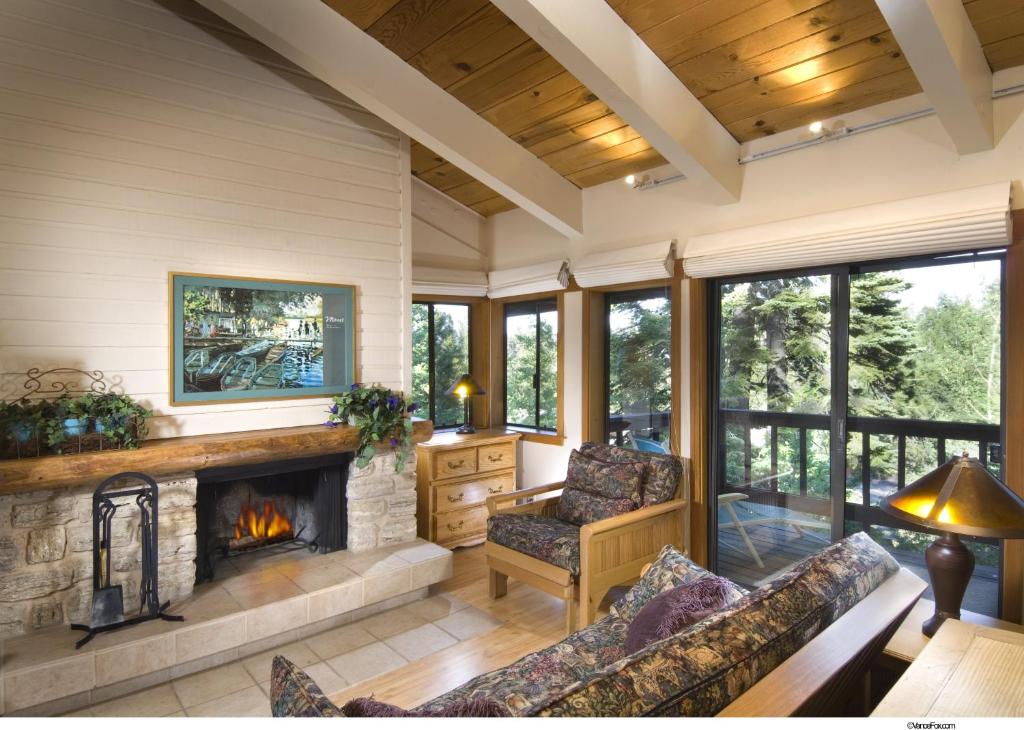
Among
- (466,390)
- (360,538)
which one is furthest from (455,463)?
(360,538)

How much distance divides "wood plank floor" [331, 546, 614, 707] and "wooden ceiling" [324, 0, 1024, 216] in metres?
2.86

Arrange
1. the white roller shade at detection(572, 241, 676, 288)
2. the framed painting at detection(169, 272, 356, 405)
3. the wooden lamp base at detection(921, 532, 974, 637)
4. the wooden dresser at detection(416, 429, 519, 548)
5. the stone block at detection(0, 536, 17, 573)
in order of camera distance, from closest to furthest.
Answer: the wooden lamp base at detection(921, 532, 974, 637) < the stone block at detection(0, 536, 17, 573) < the framed painting at detection(169, 272, 356, 405) < the white roller shade at detection(572, 241, 676, 288) < the wooden dresser at detection(416, 429, 519, 548)

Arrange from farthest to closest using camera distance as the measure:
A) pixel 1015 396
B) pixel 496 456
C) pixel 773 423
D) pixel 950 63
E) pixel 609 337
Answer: pixel 496 456
pixel 609 337
pixel 773 423
pixel 1015 396
pixel 950 63

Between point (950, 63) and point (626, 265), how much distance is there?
2003mm

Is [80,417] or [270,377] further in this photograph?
[270,377]

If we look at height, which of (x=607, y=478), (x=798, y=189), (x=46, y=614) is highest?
(x=798, y=189)

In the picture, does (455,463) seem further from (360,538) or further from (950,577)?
(950,577)

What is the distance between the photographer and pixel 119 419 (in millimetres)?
2869

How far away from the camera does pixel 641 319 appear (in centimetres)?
425

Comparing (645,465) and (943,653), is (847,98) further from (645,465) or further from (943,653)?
(943,653)

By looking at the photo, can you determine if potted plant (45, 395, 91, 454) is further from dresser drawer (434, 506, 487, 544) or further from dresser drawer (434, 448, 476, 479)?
dresser drawer (434, 506, 487, 544)

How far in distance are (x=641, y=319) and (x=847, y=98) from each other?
1788mm

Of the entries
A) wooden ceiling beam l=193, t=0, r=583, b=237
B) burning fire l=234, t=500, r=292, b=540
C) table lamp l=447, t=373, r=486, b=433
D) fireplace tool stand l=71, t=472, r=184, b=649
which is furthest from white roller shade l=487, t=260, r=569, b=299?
fireplace tool stand l=71, t=472, r=184, b=649

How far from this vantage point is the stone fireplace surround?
254 cm
